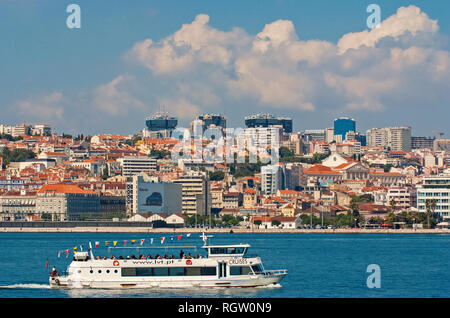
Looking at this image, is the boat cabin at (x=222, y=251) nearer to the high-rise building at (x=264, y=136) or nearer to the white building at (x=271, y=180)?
the white building at (x=271, y=180)

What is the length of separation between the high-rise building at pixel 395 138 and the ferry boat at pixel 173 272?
16898cm

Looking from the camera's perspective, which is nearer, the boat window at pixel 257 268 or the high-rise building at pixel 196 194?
the boat window at pixel 257 268

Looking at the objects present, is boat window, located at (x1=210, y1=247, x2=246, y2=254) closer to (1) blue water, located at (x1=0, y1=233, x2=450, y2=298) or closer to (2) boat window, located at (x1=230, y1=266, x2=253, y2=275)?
(2) boat window, located at (x1=230, y1=266, x2=253, y2=275)

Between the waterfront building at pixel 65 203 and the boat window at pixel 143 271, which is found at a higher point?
the waterfront building at pixel 65 203

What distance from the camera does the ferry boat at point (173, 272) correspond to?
20.7 m

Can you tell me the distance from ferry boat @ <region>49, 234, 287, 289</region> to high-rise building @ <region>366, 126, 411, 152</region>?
554ft

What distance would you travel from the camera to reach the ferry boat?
67.8ft

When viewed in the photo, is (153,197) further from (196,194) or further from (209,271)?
(209,271)

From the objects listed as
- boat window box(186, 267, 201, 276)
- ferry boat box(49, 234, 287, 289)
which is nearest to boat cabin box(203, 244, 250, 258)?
ferry boat box(49, 234, 287, 289)

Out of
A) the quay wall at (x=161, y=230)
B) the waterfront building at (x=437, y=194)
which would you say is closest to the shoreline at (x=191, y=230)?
the quay wall at (x=161, y=230)

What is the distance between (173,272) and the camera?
20.7m

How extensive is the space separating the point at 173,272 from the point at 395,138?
173m

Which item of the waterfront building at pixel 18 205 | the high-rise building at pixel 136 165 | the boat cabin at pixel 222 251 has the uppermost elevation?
the high-rise building at pixel 136 165
